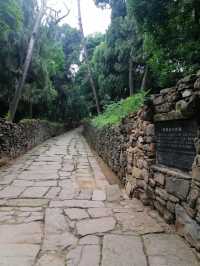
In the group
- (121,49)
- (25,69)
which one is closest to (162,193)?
(25,69)

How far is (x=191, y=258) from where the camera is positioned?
286 cm

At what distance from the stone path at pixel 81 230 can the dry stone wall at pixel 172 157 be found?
9.3 inches

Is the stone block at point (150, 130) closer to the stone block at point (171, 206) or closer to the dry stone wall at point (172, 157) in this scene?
the dry stone wall at point (172, 157)

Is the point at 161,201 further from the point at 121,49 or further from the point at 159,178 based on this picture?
the point at 121,49

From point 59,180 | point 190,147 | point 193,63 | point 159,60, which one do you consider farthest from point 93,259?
point 159,60

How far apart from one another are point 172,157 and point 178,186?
47 cm

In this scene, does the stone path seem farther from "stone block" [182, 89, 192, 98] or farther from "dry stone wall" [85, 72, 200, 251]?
"stone block" [182, 89, 192, 98]

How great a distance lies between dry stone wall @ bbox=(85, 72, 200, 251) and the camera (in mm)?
3150

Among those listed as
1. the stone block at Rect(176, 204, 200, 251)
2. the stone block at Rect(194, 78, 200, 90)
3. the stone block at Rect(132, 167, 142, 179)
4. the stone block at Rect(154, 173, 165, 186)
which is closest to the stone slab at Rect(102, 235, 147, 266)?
the stone block at Rect(176, 204, 200, 251)

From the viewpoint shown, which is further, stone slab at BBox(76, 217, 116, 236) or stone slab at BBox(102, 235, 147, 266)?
stone slab at BBox(76, 217, 116, 236)

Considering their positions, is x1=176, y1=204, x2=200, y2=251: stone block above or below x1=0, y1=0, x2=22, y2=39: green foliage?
below

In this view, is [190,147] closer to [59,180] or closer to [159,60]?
[59,180]

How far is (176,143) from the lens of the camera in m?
3.70

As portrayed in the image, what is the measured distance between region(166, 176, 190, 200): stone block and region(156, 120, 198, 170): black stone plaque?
0.56 feet
